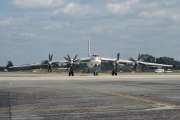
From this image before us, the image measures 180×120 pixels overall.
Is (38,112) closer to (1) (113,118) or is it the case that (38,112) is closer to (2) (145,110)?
(1) (113,118)

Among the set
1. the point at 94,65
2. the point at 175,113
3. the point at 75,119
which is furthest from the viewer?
the point at 94,65

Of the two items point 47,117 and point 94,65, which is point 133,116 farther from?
point 94,65

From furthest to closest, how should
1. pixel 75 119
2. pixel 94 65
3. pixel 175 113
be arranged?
pixel 94 65 < pixel 175 113 < pixel 75 119

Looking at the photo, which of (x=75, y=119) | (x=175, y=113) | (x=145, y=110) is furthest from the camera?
(x=145, y=110)

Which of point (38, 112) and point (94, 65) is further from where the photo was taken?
point (94, 65)

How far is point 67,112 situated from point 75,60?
2290 inches

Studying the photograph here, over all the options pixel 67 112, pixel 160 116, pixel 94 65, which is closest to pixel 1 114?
pixel 67 112

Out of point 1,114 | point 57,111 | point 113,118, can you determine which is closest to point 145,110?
point 113,118

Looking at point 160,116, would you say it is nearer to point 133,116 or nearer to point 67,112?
point 133,116

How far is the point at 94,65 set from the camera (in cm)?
6881

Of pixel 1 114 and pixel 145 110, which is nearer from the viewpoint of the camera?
pixel 1 114

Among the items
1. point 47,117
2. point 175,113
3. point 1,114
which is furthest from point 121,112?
point 1,114

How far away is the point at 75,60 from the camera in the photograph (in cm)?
6944

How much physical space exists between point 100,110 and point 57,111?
4.52 feet
